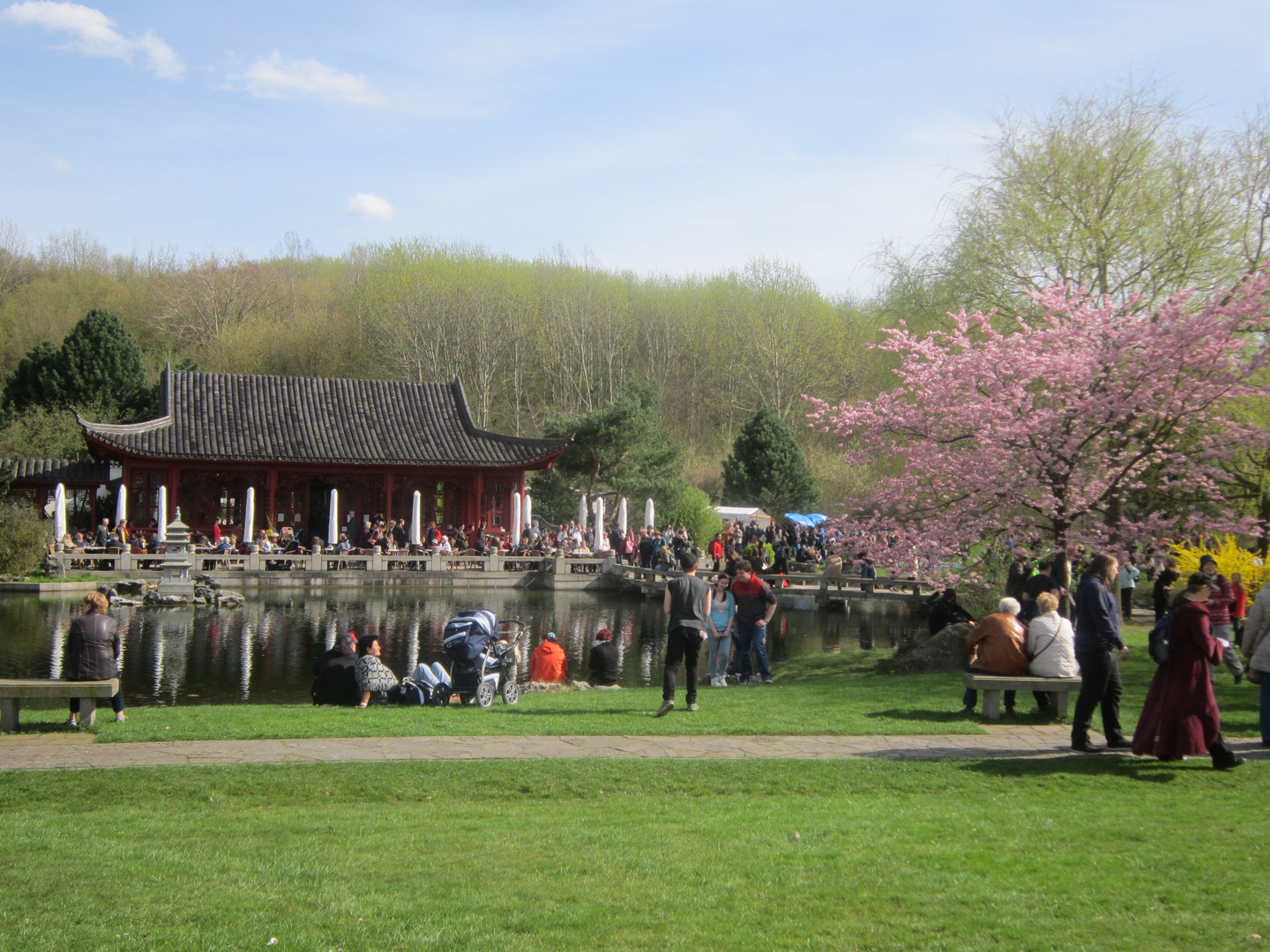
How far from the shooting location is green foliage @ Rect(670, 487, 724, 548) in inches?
1556

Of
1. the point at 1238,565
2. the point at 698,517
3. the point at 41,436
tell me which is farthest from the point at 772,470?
the point at 41,436

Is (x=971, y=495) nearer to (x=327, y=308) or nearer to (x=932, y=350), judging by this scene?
(x=932, y=350)

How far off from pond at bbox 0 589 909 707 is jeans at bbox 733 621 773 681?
72.0 inches

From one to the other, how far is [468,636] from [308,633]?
10.3 metres

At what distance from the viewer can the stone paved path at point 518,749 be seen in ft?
26.7

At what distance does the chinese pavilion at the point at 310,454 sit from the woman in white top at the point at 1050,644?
28564 mm

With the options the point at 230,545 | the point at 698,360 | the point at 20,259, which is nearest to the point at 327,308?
the point at 20,259

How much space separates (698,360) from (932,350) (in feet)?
156

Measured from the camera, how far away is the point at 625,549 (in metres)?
36.5

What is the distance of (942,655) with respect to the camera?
1489 centimetres

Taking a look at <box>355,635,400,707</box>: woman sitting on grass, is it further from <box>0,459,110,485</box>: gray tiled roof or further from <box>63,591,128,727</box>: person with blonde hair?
<box>0,459,110,485</box>: gray tiled roof

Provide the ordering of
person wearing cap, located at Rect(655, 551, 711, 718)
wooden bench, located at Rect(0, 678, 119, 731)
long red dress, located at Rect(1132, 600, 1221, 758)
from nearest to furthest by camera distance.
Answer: long red dress, located at Rect(1132, 600, 1221, 758) < wooden bench, located at Rect(0, 678, 119, 731) < person wearing cap, located at Rect(655, 551, 711, 718)

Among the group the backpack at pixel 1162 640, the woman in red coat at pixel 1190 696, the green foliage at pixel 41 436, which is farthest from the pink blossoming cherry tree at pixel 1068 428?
the green foliage at pixel 41 436

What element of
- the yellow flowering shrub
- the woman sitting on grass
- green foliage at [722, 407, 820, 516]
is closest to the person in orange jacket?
the woman sitting on grass
